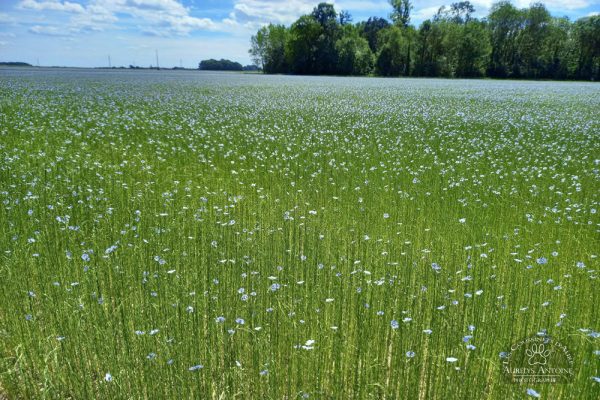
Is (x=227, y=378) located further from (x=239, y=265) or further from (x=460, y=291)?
(x=460, y=291)

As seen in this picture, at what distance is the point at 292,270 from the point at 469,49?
101 m

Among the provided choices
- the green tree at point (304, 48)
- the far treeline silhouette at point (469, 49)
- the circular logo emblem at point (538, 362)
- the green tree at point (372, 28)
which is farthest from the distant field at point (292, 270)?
the green tree at point (372, 28)

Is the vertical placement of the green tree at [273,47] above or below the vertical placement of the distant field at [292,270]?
above

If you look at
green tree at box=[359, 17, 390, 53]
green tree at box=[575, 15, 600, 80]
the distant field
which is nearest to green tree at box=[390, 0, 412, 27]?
green tree at box=[359, 17, 390, 53]

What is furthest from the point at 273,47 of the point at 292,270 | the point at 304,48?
the point at 292,270

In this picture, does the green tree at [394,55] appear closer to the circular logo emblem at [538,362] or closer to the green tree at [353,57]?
the green tree at [353,57]

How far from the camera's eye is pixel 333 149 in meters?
13.4

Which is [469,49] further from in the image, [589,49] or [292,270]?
[292,270]

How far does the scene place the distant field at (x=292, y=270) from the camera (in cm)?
391

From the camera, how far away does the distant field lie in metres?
3.91

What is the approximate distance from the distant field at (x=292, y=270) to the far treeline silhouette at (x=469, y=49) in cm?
9210

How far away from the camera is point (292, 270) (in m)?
5.70

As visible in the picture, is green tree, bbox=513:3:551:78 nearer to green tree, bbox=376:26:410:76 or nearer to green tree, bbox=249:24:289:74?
green tree, bbox=376:26:410:76

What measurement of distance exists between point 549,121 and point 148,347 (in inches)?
789
